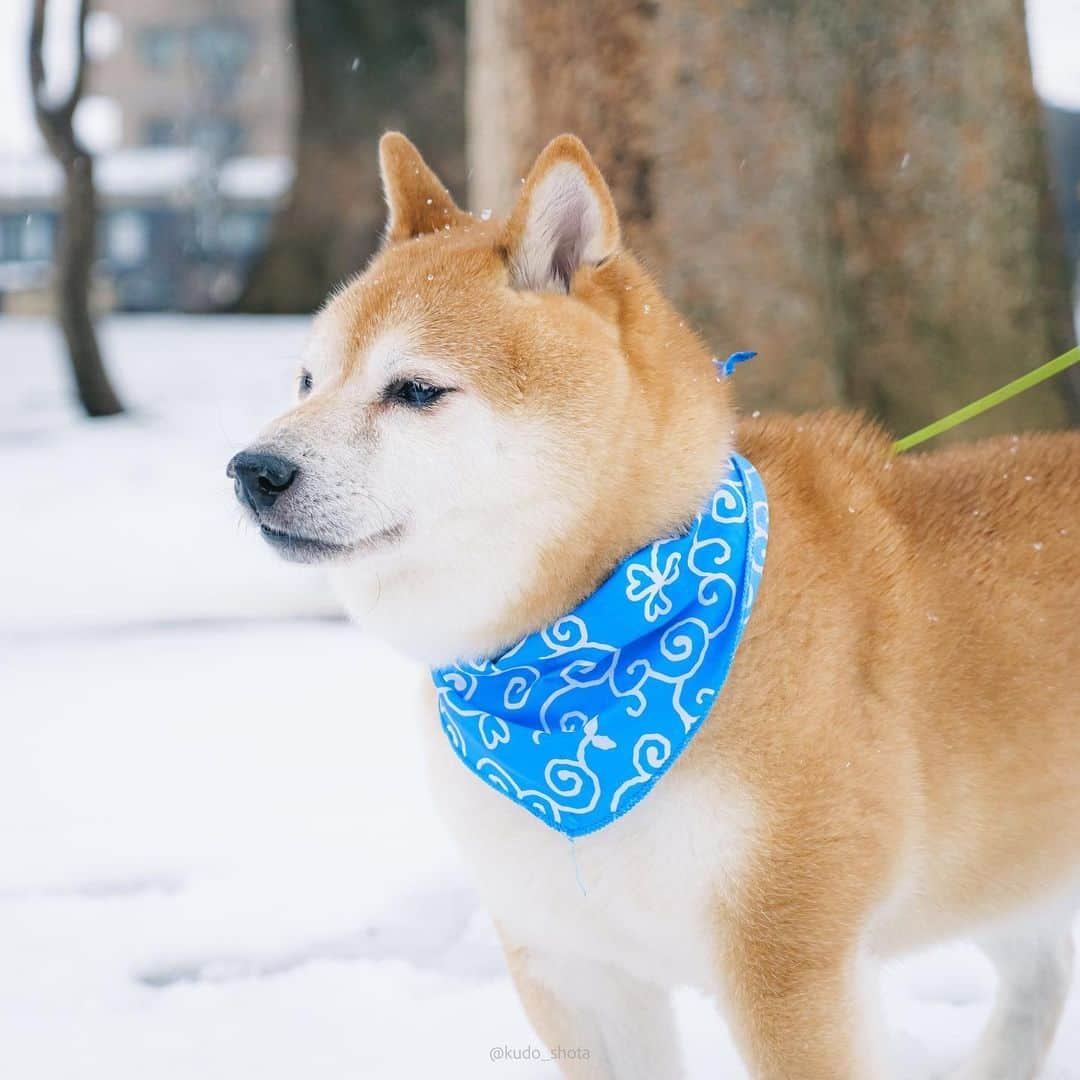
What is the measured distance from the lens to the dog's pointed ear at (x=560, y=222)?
1.86 meters

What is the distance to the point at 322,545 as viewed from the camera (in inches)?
72.4

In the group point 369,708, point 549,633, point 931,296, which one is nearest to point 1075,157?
point 931,296

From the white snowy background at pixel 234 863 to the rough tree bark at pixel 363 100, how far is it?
34.0 ft

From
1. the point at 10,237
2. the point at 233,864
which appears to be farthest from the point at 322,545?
the point at 10,237

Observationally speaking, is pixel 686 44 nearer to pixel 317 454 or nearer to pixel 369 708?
pixel 369 708

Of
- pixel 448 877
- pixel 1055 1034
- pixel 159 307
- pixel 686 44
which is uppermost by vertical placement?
pixel 686 44

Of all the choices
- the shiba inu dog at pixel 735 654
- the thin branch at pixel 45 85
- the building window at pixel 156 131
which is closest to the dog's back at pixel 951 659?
the shiba inu dog at pixel 735 654

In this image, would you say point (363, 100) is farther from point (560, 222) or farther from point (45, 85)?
point (560, 222)

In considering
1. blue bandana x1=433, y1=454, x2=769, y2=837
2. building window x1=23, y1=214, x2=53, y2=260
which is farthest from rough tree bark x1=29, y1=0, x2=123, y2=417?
building window x1=23, y1=214, x2=53, y2=260

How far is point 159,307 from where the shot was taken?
2972cm

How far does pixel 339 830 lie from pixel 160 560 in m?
3.00

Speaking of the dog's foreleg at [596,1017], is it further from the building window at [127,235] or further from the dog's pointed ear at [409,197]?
the building window at [127,235]

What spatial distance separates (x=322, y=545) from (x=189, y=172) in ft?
126

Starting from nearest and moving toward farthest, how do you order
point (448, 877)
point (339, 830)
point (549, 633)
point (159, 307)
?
point (549, 633), point (448, 877), point (339, 830), point (159, 307)
